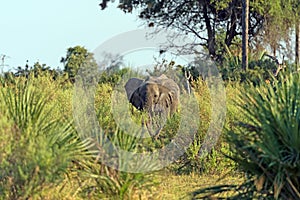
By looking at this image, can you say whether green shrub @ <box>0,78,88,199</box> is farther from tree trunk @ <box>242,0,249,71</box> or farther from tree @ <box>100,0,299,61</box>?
tree @ <box>100,0,299,61</box>

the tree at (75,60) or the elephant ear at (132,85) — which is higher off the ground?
the tree at (75,60)

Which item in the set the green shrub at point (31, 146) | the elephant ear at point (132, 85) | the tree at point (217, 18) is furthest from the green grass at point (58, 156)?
the tree at point (217, 18)

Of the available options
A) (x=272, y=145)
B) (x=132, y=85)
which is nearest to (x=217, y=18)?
(x=132, y=85)

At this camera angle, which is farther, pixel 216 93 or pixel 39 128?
pixel 216 93

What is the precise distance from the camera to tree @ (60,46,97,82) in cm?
2529

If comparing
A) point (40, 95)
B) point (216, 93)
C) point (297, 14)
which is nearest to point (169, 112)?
point (216, 93)

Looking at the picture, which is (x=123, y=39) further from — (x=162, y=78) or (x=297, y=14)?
(x=297, y=14)

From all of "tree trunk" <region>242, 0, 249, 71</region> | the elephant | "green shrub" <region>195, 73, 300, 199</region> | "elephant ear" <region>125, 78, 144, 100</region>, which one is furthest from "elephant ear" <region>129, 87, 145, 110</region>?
"green shrub" <region>195, 73, 300, 199</region>

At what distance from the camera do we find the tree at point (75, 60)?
83.0 ft

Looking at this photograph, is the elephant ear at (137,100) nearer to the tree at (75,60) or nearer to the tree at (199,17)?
the tree at (75,60)

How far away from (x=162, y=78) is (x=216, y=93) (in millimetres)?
3496

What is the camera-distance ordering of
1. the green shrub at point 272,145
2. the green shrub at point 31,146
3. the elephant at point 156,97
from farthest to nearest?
the elephant at point 156,97, the green shrub at point 31,146, the green shrub at point 272,145

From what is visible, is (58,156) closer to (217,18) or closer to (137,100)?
(137,100)

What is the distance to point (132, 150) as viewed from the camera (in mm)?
6688
